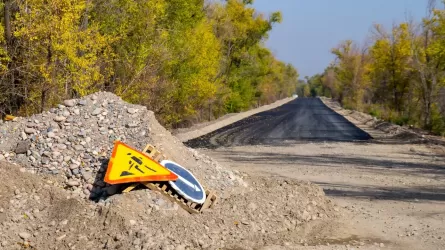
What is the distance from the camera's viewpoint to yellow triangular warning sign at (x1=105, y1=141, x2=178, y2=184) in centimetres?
832

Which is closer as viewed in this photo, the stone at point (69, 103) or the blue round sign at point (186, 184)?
the blue round sign at point (186, 184)

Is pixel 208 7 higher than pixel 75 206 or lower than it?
higher

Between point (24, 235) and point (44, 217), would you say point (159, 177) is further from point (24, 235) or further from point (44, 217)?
point (24, 235)

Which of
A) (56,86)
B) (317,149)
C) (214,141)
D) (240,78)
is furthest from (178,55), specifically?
(240,78)

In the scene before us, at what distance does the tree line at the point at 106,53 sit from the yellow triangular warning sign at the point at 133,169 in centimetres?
803

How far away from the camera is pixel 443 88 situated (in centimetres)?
3008

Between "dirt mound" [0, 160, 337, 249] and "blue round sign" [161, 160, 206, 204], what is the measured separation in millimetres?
290

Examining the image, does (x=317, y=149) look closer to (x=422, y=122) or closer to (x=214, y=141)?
(x=214, y=141)

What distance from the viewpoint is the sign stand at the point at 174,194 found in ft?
28.1

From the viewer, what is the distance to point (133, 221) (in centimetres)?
787

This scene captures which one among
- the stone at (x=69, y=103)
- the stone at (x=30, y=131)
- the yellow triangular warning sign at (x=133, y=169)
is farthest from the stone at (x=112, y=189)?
the stone at (x=69, y=103)

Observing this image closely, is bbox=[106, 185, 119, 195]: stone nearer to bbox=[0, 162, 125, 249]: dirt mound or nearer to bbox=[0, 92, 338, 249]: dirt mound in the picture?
bbox=[0, 92, 338, 249]: dirt mound

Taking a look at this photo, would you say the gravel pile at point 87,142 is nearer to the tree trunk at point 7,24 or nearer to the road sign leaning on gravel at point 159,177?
the road sign leaning on gravel at point 159,177

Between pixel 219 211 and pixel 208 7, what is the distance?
103 feet
